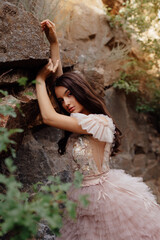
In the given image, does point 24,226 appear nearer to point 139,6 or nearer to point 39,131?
point 39,131

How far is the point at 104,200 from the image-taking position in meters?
1.69

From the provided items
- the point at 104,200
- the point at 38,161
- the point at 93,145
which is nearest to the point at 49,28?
the point at 93,145

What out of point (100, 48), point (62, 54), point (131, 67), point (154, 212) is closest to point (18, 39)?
point (62, 54)

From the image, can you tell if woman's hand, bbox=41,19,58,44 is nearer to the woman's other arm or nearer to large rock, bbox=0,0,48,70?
the woman's other arm

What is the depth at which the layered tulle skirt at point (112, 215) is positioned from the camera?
1585 mm

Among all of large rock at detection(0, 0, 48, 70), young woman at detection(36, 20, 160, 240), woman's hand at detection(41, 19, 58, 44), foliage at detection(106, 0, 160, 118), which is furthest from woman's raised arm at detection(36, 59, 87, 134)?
foliage at detection(106, 0, 160, 118)

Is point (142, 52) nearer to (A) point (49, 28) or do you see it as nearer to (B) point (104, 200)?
(A) point (49, 28)

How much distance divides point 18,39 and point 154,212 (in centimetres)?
172

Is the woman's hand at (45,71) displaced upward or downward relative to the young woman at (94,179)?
upward

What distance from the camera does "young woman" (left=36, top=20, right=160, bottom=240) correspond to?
5.28 ft

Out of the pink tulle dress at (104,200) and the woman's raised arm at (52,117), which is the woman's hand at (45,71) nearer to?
the woman's raised arm at (52,117)

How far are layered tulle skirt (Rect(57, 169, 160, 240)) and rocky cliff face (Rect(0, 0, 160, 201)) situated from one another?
2.15 feet

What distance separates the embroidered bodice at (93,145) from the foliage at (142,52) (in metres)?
2.77

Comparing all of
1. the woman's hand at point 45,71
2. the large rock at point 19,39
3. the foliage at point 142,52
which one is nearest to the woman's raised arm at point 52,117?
the woman's hand at point 45,71
